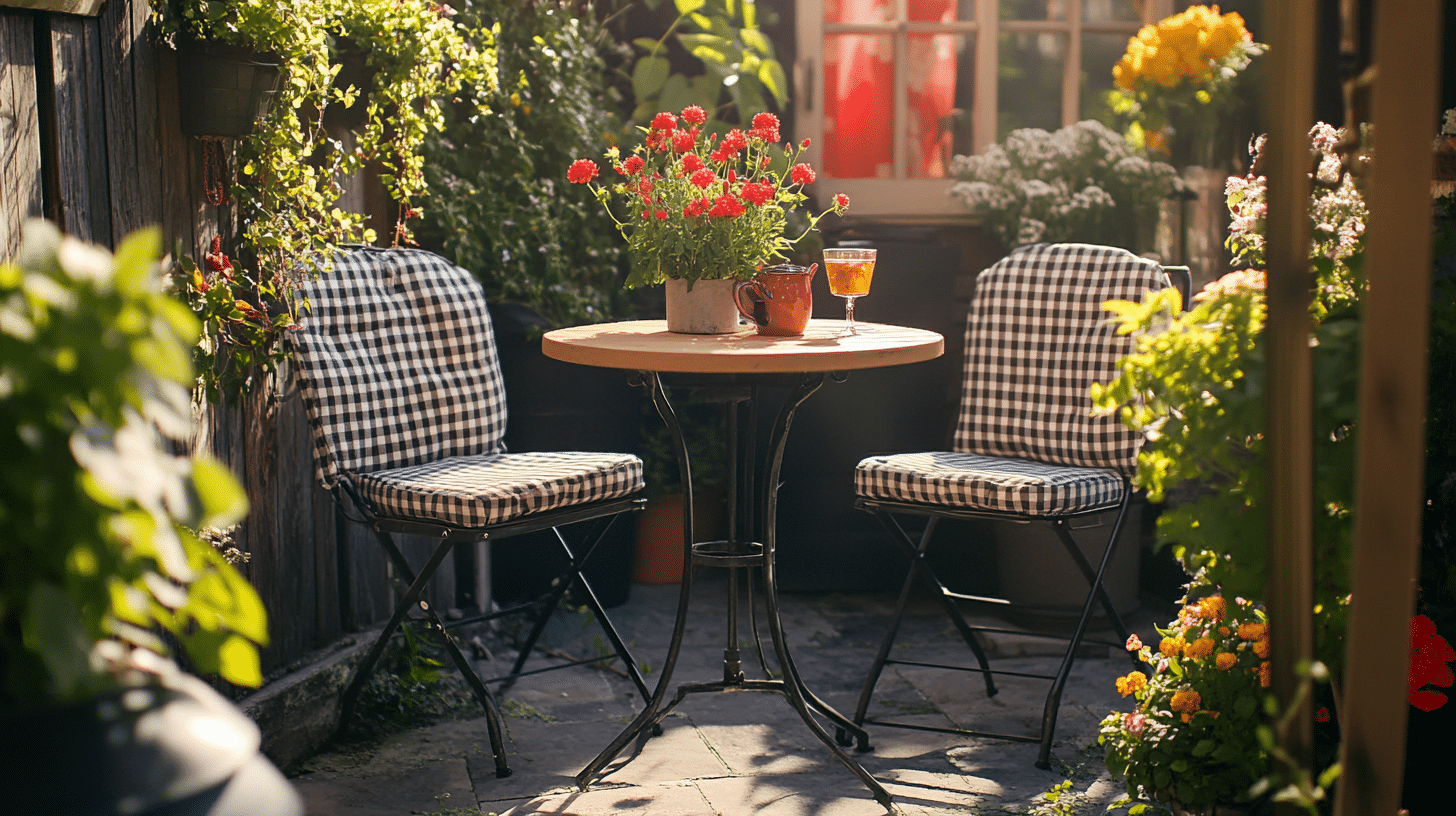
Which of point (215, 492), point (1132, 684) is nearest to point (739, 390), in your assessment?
point (1132, 684)

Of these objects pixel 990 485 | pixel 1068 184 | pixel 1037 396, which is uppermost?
pixel 1068 184

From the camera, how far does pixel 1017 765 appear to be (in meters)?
2.83

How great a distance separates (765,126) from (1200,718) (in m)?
1.46

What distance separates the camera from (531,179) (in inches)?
154

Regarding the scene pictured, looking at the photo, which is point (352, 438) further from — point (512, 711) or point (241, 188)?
→ point (512, 711)

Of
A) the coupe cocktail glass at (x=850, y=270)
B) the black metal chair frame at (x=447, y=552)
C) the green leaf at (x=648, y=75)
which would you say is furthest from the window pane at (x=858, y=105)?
the black metal chair frame at (x=447, y=552)

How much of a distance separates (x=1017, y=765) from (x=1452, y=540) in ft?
3.71

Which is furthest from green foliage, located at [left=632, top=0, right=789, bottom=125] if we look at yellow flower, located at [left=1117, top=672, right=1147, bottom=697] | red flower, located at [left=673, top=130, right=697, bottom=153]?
yellow flower, located at [left=1117, top=672, right=1147, bottom=697]

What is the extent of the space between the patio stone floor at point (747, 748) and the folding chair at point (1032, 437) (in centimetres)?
9

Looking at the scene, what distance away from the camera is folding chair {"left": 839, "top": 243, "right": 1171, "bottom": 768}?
2.83 meters

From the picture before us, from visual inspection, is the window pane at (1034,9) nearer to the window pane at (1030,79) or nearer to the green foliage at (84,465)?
the window pane at (1030,79)

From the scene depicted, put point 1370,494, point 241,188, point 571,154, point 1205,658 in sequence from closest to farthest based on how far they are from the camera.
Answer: point 1370,494, point 1205,658, point 241,188, point 571,154

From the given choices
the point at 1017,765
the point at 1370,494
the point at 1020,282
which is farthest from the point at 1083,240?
the point at 1370,494

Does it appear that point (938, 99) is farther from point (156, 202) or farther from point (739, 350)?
point (156, 202)
